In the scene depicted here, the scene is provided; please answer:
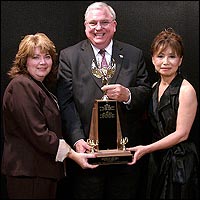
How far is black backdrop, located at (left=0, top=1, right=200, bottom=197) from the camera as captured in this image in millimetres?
2842

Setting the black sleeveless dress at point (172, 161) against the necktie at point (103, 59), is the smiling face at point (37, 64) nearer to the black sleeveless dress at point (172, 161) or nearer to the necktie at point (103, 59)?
the necktie at point (103, 59)

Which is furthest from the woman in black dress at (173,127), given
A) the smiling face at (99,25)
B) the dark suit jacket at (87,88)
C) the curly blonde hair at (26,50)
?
the curly blonde hair at (26,50)

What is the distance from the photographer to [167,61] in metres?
2.40

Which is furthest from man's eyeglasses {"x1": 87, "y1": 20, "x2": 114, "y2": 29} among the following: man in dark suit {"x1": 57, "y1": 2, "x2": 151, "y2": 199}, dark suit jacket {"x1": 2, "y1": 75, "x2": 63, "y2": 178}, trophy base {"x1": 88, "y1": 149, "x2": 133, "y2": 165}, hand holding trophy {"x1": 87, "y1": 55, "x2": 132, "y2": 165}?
trophy base {"x1": 88, "y1": 149, "x2": 133, "y2": 165}

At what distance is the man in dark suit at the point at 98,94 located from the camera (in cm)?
244

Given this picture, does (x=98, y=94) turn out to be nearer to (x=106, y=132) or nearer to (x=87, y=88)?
(x=87, y=88)

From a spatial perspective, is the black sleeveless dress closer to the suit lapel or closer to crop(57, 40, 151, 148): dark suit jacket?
Result: crop(57, 40, 151, 148): dark suit jacket

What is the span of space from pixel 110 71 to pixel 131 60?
0.73ft

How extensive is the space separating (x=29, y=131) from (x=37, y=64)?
38 centimetres

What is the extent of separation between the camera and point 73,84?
2459mm

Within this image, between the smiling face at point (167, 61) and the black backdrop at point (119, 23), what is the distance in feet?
1.58

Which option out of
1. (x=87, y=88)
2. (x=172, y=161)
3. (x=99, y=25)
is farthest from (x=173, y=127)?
(x=99, y=25)

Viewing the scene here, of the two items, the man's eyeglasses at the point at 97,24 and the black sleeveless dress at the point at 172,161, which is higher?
the man's eyeglasses at the point at 97,24

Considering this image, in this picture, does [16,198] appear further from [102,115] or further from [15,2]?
[15,2]
